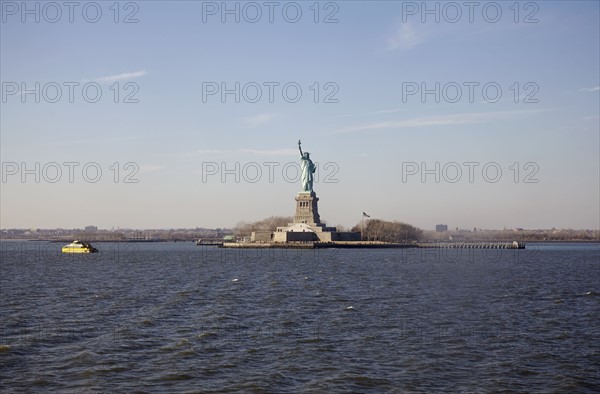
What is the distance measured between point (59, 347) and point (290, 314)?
1039cm

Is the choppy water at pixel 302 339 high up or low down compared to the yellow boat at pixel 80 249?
down

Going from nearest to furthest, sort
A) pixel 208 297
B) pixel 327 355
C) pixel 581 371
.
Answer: pixel 581 371, pixel 327 355, pixel 208 297

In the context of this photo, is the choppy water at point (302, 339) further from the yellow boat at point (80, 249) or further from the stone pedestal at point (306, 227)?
the stone pedestal at point (306, 227)

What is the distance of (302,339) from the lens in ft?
75.5

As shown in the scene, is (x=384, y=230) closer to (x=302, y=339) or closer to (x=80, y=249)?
(x=80, y=249)

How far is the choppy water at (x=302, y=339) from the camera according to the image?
57.4ft

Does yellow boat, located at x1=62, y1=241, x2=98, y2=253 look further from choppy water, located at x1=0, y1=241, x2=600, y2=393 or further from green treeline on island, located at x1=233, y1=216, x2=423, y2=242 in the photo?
choppy water, located at x1=0, y1=241, x2=600, y2=393

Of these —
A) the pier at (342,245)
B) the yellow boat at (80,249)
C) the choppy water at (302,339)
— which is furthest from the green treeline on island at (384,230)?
the choppy water at (302,339)

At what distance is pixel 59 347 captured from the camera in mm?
21406

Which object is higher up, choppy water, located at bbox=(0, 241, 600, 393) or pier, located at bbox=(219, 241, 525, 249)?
pier, located at bbox=(219, 241, 525, 249)

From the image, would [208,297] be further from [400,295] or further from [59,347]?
[59,347]

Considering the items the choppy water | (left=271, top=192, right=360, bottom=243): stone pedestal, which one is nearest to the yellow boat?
(left=271, top=192, right=360, bottom=243): stone pedestal

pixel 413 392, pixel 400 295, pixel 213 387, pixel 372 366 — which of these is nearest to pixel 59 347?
pixel 213 387

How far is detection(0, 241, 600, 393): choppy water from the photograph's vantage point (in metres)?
17.5
